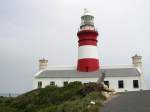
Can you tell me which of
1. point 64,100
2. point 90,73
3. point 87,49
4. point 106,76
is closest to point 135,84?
point 106,76

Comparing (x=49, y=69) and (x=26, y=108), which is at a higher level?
(x=49, y=69)

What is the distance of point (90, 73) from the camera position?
3634 cm

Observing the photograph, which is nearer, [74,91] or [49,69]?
[74,91]

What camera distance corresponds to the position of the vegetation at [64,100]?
46.7ft

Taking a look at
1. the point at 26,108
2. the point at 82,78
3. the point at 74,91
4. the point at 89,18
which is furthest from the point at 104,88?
the point at 89,18

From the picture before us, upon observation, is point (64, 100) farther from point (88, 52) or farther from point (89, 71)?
point (88, 52)

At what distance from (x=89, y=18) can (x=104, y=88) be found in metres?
22.6

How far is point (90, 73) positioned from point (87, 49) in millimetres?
3397

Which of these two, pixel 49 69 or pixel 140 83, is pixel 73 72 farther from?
pixel 140 83

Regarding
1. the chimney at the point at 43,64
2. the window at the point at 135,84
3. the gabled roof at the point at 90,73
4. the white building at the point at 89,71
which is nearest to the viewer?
the window at the point at 135,84

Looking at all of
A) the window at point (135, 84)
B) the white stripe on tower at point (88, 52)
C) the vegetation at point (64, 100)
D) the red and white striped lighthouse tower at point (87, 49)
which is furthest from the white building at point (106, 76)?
the vegetation at point (64, 100)

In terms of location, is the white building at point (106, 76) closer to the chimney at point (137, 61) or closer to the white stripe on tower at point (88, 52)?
the chimney at point (137, 61)

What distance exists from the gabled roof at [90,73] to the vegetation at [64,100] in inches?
535

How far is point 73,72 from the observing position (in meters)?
37.8
